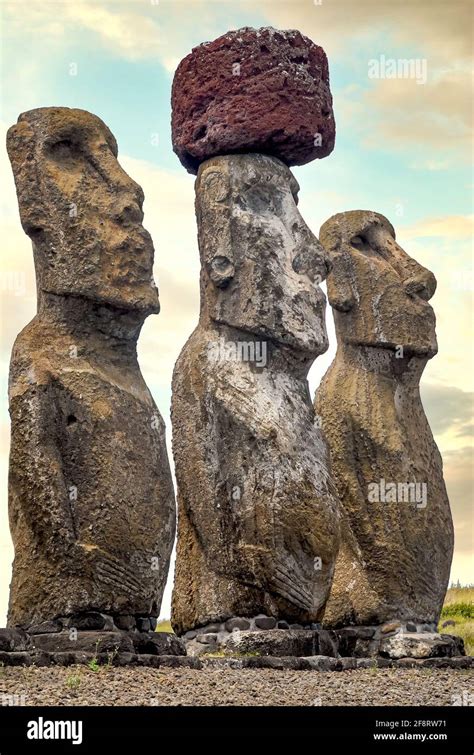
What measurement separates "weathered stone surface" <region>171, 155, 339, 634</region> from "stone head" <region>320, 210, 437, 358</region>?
2.21 meters

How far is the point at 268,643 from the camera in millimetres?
12539

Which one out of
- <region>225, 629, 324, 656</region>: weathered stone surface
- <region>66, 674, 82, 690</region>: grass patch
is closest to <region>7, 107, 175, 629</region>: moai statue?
<region>66, 674, 82, 690</region>: grass patch

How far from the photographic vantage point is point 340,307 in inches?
642

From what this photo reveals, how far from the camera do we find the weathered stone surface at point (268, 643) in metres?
12.5

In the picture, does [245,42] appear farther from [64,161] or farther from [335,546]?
[335,546]

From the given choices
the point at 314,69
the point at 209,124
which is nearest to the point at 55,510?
the point at 209,124

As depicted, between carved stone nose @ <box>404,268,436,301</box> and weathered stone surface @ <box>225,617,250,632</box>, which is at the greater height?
carved stone nose @ <box>404,268,436,301</box>

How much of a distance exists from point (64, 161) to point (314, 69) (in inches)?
139

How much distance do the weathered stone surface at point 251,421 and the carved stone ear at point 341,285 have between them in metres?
2.13

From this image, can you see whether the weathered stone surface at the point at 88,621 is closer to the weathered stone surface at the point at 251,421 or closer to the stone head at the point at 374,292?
the weathered stone surface at the point at 251,421

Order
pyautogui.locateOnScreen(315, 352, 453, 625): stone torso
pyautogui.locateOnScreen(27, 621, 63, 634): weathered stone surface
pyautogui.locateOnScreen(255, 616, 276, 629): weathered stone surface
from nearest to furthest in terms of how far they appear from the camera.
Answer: pyautogui.locateOnScreen(27, 621, 63, 634): weathered stone surface
pyautogui.locateOnScreen(255, 616, 276, 629): weathered stone surface
pyautogui.locateOnScreen(315, 352, 453, 625): stone torso

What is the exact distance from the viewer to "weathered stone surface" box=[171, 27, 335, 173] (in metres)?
14.1

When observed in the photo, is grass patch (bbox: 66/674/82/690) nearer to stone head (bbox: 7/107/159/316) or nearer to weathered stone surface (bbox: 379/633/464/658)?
stone head (bbox: 7/107/159/316)

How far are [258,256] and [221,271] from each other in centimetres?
37
